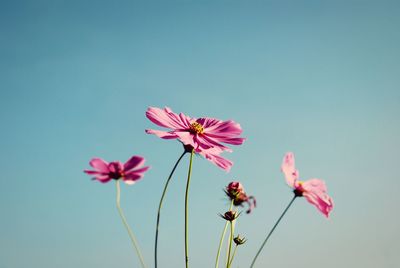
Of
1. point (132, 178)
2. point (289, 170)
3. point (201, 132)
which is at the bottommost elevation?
point (132, 178)

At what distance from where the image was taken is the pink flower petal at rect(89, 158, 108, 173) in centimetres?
84

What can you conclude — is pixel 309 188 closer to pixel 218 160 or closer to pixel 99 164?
pixel 218 160

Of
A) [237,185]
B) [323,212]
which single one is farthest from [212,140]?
[323,212]

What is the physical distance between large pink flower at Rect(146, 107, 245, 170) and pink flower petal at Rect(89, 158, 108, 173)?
1.25 ft

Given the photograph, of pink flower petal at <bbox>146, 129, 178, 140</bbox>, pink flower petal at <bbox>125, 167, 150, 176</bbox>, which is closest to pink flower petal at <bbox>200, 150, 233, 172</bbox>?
pink flower petal at <bbox>146, 129, 178, 140</bbox>

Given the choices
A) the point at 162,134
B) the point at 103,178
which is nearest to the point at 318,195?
the point at 162,134

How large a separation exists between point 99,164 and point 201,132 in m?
0.66

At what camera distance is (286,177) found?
1103 millimetres

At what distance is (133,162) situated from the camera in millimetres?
837

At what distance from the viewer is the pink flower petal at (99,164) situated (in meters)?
0.84

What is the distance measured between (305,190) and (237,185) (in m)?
0.52

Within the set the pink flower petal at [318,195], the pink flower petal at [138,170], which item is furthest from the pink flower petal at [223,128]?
the pink flower petal at [138,170]

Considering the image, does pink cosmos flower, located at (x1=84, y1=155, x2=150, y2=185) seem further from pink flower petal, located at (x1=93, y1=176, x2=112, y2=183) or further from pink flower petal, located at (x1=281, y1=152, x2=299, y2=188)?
pink flower petal, located at (x1=281, y1=152, x2=299, y2=188)

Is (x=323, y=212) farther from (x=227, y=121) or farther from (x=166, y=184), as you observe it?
(x=227, y=121)
